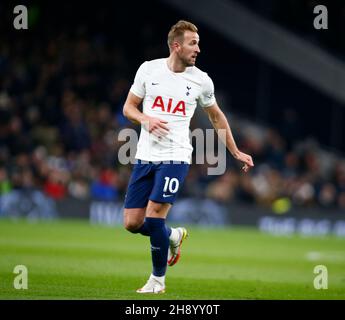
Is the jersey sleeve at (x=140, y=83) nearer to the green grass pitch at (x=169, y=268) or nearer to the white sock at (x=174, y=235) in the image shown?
the white sock at (x=174, y=235)

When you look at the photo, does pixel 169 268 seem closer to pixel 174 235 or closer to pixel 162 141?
pixel 174 235

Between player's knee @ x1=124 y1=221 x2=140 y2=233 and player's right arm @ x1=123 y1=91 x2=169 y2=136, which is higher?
player's right arm @ x1=123 y1=91 x2=169 y2=136

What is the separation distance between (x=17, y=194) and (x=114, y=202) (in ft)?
9.00

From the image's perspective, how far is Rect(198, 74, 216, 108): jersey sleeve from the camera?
10539 mm

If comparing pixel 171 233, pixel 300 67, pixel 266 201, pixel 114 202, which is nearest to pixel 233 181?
pixel 266 201

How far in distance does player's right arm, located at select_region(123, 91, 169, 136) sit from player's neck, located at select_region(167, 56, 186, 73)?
1.73 feet

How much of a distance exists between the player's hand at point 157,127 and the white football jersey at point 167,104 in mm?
271

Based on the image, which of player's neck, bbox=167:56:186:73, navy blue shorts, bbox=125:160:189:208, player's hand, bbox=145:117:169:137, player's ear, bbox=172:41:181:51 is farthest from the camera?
player's neck, bbox=167:56:186:73

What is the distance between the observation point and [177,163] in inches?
407

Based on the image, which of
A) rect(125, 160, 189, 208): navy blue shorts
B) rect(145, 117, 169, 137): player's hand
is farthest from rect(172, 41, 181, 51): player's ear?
rect(125, 160, 189, 208): navy blue shorts

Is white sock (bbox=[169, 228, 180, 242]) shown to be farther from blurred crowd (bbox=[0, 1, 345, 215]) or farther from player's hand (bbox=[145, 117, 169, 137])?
blurred crowd (bbox=[0, 1, 345, 215])

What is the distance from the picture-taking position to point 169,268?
14.3 m

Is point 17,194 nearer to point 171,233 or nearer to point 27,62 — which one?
point 27,62
